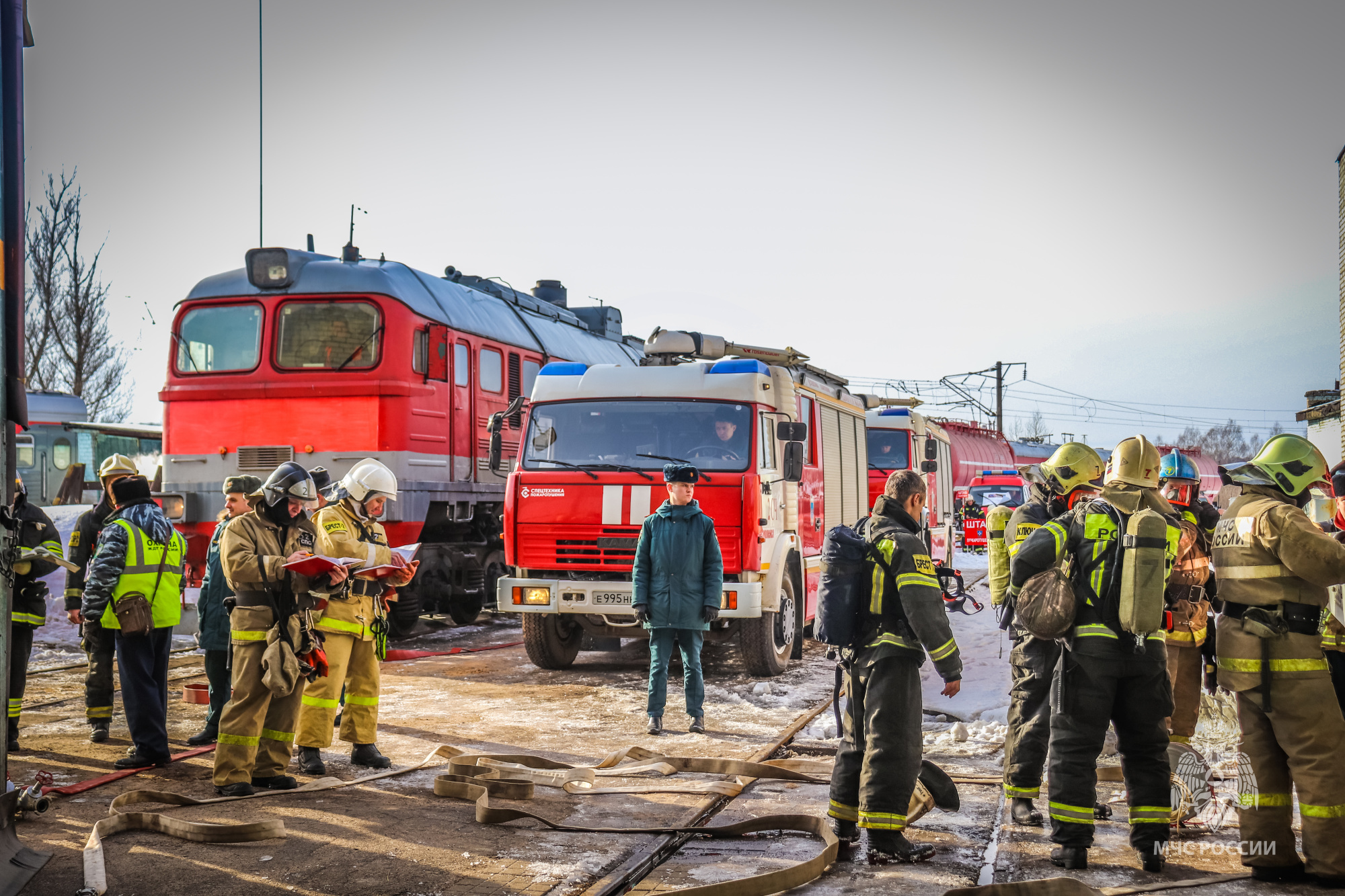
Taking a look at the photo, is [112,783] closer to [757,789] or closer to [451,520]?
[757,789]

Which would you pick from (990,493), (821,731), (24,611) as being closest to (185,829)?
(24,611)

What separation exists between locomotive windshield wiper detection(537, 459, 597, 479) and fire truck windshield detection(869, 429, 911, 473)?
1002 cm

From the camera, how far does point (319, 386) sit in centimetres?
1281

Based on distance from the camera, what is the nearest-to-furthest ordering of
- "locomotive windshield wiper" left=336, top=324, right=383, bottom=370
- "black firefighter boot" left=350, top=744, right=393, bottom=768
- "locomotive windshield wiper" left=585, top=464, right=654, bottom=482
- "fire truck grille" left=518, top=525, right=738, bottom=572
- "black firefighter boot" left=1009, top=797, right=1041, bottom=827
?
"black firefighter boot" left=1009, top=797, right=1041, bottom=827
"black firefighter boot" left=350, top=744, right=393, bottom=768
"fire truck grille" left=518, top=525, right=738, bottom=572
"locomotive windshield wiper" left=585, top=464, right=654, bottom=482
"locomotive windshield wiper" left=336, top=324, right=383, bottom=370

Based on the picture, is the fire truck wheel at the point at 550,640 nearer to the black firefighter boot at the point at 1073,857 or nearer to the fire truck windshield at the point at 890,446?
the black firefighter boot at the point at 1073,857

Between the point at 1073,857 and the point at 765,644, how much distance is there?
5417 millimetres

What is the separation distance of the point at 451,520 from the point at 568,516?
14.9 feet

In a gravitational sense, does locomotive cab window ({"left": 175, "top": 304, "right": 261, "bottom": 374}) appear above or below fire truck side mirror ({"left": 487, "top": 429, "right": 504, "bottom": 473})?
above

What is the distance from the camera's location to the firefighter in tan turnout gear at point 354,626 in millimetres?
6773

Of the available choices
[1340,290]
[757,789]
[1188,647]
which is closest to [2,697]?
[757,789]

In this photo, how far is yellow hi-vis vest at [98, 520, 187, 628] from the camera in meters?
7.04

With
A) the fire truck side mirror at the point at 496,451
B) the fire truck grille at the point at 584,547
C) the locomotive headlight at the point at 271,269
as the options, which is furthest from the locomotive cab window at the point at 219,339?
the fire truck grille at the point at 584,547

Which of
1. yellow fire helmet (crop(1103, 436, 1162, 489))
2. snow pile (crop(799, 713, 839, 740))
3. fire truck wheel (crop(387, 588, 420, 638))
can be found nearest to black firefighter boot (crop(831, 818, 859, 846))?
yellow fire helmet (crop(1103, 436, 1162, 489))

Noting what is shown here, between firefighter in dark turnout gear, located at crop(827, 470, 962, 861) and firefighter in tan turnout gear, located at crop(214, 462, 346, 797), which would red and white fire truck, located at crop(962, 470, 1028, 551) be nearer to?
firefighter in tan turnout gear, located at crop(214, 462, 346, 797)
